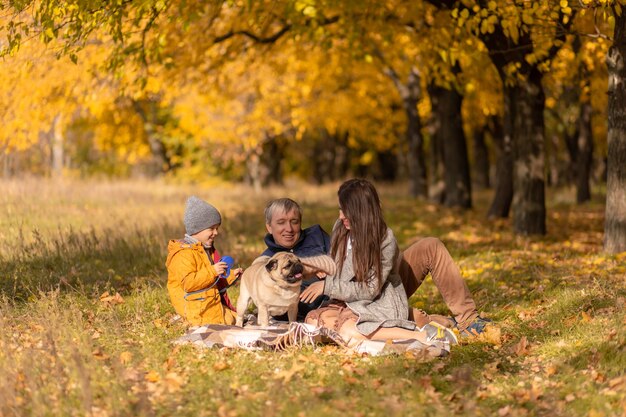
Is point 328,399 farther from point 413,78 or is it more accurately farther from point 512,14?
point 413,78

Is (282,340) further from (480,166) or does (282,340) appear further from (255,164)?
(480,166)

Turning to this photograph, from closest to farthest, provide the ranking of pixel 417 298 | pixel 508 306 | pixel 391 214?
pixel 508 306
pixel 417 298
pixel 391 214

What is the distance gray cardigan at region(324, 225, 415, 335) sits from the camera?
666 centimetres

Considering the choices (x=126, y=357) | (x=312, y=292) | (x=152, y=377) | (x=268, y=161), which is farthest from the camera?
(x=268, y=161)

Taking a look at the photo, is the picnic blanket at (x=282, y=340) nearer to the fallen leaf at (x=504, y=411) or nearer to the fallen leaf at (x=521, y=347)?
the fallen leaf at (x=521, y=347)

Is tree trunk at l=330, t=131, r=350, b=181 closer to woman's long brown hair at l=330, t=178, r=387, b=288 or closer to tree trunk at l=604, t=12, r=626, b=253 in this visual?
tree trunk at l=604, t=12, r=626, b=253

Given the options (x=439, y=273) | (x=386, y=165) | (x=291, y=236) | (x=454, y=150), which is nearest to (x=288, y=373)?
(x=291, y=236)

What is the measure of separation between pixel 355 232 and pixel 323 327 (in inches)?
34.2

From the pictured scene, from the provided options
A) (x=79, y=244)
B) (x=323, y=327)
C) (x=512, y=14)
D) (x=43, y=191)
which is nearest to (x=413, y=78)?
(x=43, y=191)

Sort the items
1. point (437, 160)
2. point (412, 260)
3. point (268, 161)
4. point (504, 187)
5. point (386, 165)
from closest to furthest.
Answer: point (412, 260)
point (504, 187)
point (437, 160)
point (268, 161)
point (386, 165)

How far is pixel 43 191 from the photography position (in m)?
16.2

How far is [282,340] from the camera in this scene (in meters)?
6.72

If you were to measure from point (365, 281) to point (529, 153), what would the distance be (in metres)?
8.06

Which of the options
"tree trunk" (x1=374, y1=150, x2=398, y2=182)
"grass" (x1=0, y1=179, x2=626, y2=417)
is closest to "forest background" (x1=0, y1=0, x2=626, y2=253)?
"grass" (x1=0, y1=179, x2=626, y2=417)
